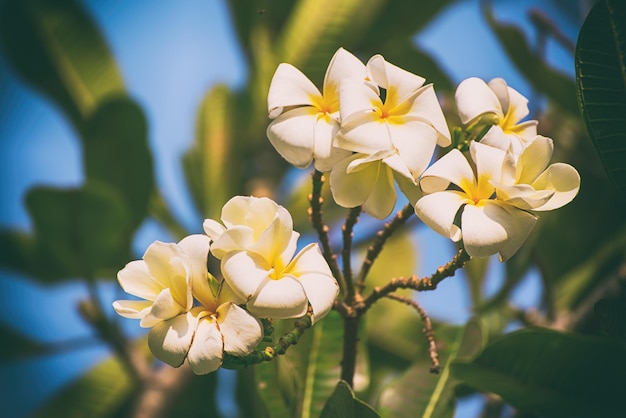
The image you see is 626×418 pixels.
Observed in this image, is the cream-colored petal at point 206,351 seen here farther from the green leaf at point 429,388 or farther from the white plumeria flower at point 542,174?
the green leaf at point 429,388

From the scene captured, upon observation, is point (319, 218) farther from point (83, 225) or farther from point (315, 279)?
point (83, 225)

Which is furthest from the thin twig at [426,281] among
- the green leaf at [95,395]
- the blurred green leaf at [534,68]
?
the green leaf at [95,395]

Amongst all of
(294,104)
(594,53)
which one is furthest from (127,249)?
(594,53)

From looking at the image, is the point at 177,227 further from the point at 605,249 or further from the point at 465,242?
the point at 465,242

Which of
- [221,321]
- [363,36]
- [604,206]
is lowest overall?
[604,206]

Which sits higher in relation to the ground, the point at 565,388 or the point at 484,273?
the point at 565,388

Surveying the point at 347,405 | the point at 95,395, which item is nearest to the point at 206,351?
the point at 347,405

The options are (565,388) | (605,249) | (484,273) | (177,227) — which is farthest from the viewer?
(177,227)

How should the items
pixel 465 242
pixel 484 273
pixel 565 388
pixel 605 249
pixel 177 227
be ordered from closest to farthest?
pixel 465 242 < pixel 565 388 < pixel 605 249 < pixel 484 273 < pixel 177 227
